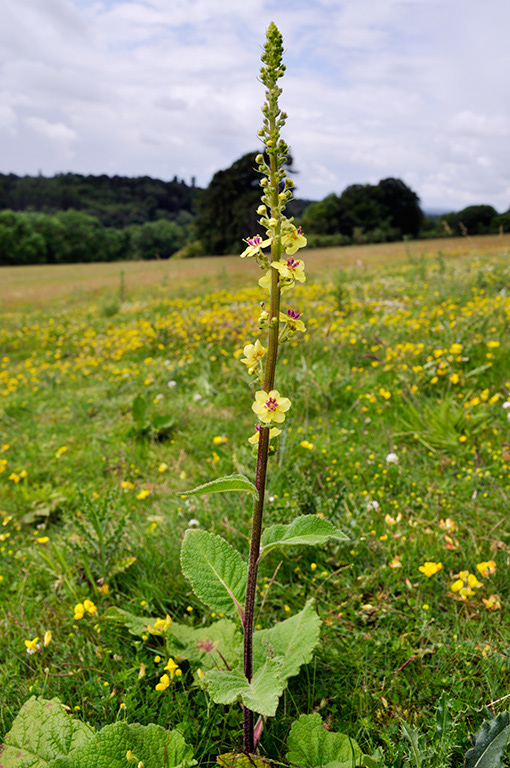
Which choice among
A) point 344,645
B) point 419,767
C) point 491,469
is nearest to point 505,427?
point 491,469

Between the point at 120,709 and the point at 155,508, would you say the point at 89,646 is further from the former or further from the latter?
the point at 155,508

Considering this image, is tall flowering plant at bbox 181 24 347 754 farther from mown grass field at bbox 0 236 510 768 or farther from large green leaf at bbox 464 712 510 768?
large green leaf at bbox 464 712 510 768

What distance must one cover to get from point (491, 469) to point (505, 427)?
0.50 meters

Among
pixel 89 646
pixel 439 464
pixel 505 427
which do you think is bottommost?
pixel 89 646

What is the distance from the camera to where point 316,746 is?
1447mm

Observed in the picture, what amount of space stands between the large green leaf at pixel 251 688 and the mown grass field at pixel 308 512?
0.33m

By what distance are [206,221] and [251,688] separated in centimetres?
4740

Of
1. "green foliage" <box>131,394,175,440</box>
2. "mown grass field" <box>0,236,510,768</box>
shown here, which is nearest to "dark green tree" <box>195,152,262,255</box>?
"mown grass field" <box>0,236,510,768</box>

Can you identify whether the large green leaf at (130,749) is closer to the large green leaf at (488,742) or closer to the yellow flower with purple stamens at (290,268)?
the large green leaf at (488,742)

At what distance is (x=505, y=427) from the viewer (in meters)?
3.24

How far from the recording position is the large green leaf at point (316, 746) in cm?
143

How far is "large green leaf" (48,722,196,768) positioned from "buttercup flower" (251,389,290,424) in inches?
39.1

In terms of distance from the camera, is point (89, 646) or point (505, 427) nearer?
point (89, 646)

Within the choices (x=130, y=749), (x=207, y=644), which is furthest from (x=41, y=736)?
(x=207, y=644)
